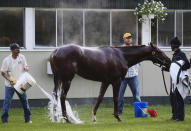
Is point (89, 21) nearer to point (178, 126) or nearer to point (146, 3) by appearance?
point (146, 3)

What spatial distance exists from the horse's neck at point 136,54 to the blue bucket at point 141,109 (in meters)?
1.42

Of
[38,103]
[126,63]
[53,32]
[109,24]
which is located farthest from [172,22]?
[126,63]

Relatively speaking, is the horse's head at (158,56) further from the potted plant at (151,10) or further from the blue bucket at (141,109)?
the potted plant at (151,10)

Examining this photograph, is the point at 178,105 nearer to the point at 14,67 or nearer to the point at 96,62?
the point at 96,62

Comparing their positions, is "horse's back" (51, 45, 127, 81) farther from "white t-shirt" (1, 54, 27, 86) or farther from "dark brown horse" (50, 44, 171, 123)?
"white t-shirt" (1, 54, 27, 86)

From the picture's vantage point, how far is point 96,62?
1412cm

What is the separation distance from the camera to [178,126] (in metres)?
13.3

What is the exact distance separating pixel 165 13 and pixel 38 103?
5.52m

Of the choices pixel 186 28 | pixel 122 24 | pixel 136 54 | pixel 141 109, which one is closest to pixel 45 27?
pixel 122 24

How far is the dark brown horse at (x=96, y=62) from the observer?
1384 centimetres

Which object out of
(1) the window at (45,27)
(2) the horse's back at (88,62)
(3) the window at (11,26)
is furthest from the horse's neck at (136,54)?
(3) the window at (11,26)

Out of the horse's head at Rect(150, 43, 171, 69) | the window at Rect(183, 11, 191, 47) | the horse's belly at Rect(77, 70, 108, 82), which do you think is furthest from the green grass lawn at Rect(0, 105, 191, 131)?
the window at Rect(183, 11, 191, 47)

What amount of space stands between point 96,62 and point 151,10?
264 inches

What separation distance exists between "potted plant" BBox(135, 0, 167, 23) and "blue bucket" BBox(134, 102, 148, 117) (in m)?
5.39
